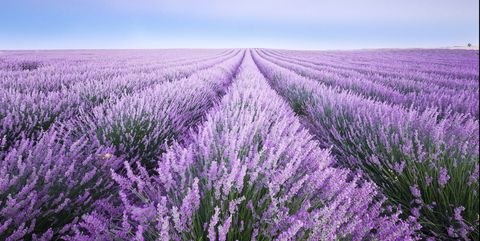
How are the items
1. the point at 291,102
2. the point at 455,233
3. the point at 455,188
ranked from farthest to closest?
the point at 291,102 → the point at 455,188 → the point at 455,233

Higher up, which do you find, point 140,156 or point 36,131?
point 36,131

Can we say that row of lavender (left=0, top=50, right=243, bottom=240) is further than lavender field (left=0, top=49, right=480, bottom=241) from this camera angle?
Yes

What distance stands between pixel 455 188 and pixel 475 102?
3.64 metres

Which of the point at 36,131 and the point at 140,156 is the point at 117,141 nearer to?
the point at 140,156

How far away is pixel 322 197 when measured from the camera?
4.15 ft

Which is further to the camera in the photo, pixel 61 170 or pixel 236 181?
pixel 61 170

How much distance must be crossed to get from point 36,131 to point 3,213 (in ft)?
6.30

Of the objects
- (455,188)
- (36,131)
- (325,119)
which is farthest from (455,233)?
(36,131)

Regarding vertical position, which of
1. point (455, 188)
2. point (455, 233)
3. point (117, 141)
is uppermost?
point (117, 141)

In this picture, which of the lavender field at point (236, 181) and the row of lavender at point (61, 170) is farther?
the row of lavender at point (61, 170)

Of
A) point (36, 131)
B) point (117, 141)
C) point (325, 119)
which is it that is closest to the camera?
point (117, 141)

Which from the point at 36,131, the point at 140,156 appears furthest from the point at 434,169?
the point at 36,131

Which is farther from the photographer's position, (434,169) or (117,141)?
(117,141)

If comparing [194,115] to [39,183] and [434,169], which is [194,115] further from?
[434,169]
